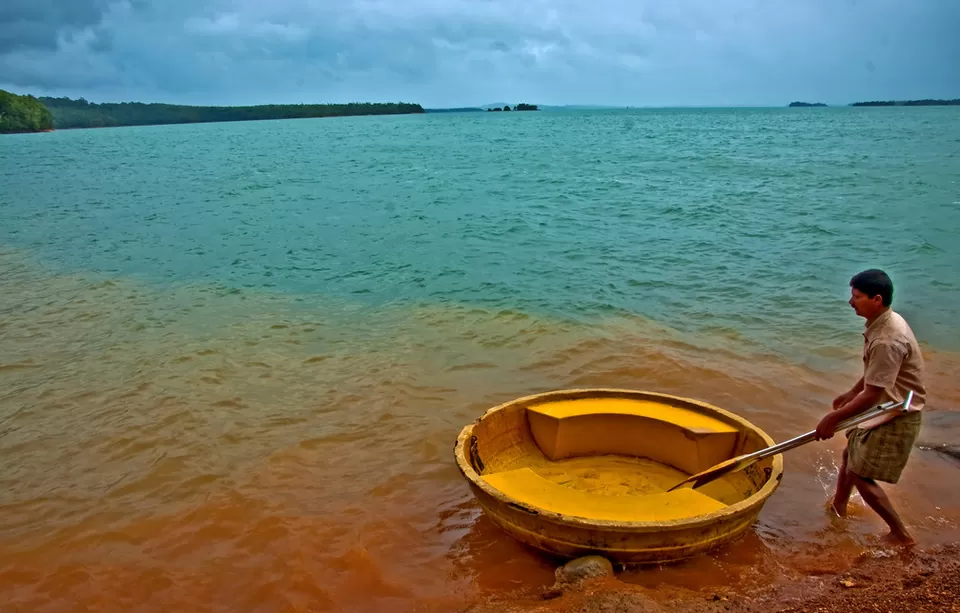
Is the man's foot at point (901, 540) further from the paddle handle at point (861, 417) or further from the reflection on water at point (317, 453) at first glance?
the paddle handle at point (861, 417)

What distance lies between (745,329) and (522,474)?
6019 millimetres

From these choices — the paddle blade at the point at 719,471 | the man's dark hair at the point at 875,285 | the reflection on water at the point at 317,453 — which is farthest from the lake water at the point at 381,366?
the man's dark hair at the point at 875,285

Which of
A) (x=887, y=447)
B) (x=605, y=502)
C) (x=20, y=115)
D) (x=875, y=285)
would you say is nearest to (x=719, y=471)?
(x=605, y=502)

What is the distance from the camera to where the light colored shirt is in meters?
3.87

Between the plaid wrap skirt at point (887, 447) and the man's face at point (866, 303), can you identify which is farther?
the plaid wrap skirt at point (887, 447)

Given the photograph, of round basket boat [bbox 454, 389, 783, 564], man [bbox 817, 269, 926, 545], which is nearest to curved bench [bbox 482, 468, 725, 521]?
round basket boat [bbox 454, 389, 783, 564]

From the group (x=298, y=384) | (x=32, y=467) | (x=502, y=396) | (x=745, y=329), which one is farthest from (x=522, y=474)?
(x=745, y=329)

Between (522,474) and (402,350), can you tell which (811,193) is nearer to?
(402,350)

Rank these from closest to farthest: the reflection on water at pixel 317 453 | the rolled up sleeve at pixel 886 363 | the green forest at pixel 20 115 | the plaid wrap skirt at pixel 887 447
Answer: the rolled up sleeve at pixel 886 363, the plaid wrap skirt at pixel 887 447, the reflection on water at pixel 317 453, the green forest at pixel 20 115

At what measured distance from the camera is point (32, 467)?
6.32 metres

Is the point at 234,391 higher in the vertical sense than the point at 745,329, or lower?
lower

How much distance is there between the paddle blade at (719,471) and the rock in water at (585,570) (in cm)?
82

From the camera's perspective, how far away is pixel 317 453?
640 centimetres

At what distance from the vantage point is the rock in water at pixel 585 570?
3984 millimetres
